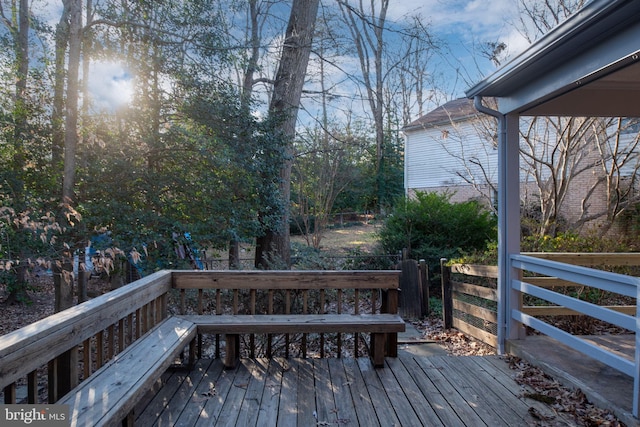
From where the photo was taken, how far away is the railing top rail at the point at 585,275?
2693 millimetres

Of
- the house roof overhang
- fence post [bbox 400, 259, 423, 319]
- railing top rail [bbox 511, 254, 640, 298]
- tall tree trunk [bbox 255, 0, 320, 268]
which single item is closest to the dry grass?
tall tree trunk [bbox 255, 0, 320, 268]

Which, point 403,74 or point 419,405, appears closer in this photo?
point 419,405

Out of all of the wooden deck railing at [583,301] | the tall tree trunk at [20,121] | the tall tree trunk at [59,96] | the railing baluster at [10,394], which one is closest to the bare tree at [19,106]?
the tall tree trunk at [20,121]

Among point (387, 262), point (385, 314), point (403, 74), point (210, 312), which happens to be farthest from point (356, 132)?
point (385, 314)

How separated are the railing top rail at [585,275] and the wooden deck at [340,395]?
2.98 ft

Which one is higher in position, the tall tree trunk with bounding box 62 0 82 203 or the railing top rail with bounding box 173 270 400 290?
the tall tree trunk with bounding box 62 0 82 203

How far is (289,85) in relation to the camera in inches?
324

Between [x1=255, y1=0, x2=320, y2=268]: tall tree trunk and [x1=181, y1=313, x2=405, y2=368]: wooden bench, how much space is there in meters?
4.22

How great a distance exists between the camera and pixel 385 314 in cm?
366

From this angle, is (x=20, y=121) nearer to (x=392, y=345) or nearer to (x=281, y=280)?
(x=281, y=280)

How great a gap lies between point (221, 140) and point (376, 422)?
4937 millimetres

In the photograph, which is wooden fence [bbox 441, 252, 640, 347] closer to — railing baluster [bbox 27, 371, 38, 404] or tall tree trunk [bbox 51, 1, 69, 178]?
railing baluster [bbox 27, 371, 38, 404]

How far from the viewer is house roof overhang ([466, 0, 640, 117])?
8.57 ft

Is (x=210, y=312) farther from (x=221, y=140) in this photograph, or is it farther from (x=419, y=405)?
(x=419, y=405)
